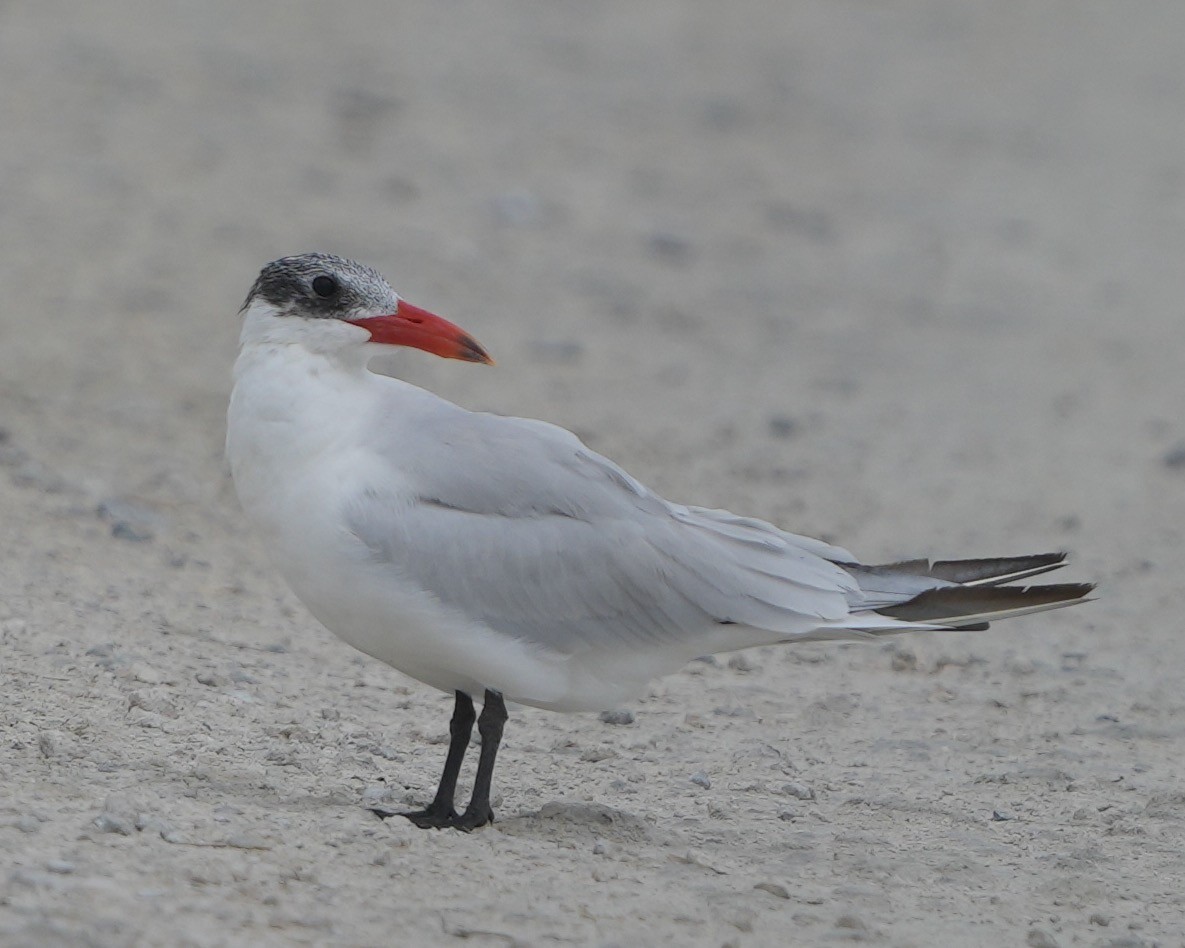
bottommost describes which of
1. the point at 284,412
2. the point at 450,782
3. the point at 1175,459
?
the point at 450,782

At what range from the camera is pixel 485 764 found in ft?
16.0

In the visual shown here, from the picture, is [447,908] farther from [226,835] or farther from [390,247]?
[390,247]

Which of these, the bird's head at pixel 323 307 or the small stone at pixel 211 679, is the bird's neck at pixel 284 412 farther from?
the small stone at pixel 211 679

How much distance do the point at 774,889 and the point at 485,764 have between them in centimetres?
82

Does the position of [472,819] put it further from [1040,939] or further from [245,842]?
[1040,939]

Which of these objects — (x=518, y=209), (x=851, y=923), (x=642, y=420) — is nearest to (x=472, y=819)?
(x=851, y=923)

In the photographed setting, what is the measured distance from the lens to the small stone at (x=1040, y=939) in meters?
4.38

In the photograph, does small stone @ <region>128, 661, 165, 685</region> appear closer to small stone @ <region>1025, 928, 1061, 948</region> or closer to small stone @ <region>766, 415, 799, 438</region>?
small stone @ <region>1025, 928, 1061, 948</region>

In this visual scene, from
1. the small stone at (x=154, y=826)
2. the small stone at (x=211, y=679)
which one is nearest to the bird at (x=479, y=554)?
the small stone at (x=154, y=826)

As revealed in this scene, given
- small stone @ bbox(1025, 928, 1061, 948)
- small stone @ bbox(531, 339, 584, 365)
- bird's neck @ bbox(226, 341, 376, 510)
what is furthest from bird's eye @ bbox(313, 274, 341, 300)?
small stone @ bbox(531, 339, 584, 365)

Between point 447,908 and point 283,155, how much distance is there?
8.81m

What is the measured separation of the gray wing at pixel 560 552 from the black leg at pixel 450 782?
1.22 ft

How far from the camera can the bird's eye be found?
498 centimetres

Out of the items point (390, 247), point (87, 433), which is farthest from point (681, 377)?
point (87, 433)
